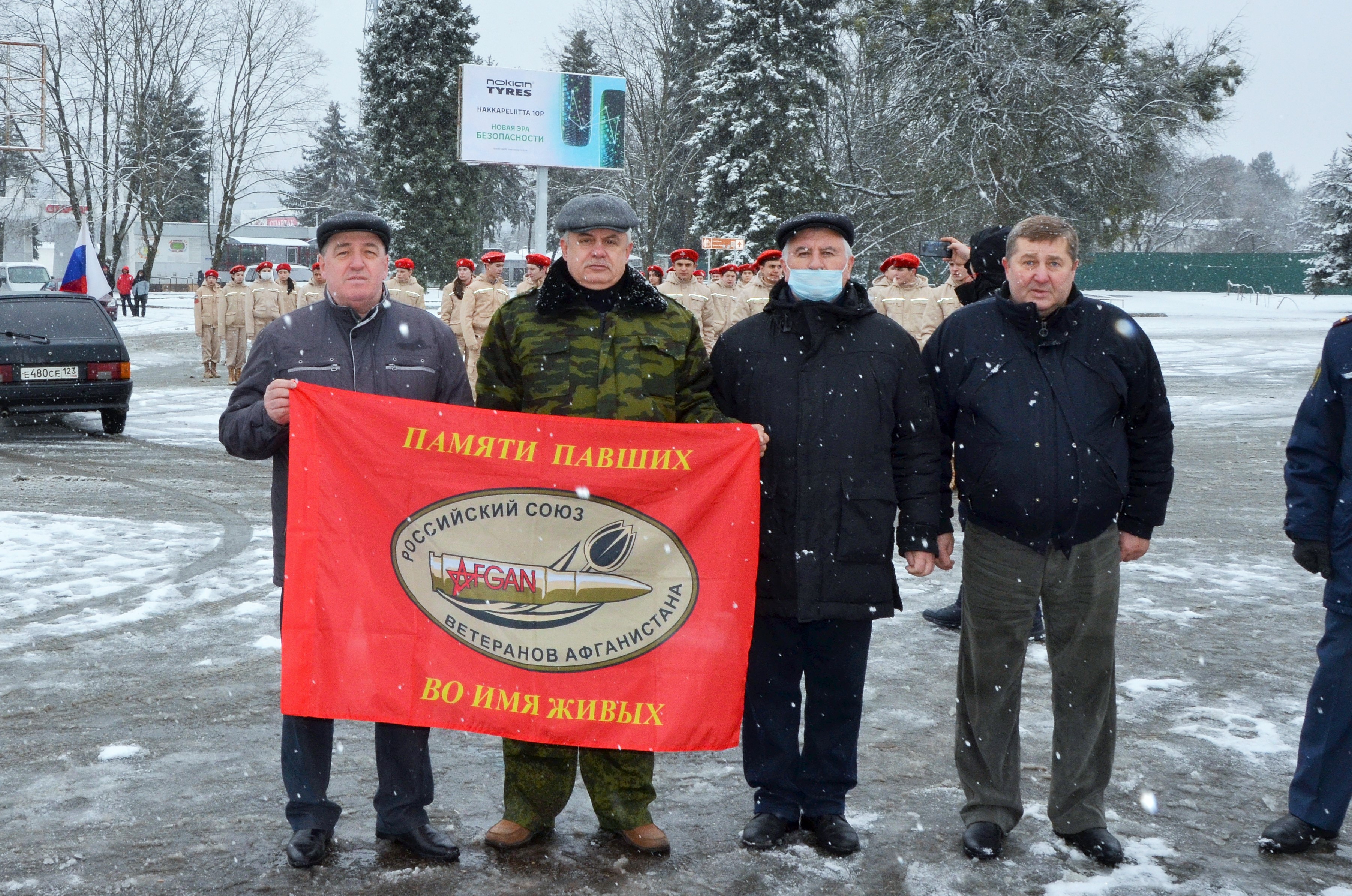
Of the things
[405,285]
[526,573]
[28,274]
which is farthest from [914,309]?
[28,274]

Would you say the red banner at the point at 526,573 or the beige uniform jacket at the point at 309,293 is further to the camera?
the beige uniform jacket at the point at 309,293

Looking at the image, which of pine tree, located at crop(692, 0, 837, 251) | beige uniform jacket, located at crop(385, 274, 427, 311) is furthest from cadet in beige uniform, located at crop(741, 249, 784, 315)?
pine tree, located at crop(692, 0, 837, 251)

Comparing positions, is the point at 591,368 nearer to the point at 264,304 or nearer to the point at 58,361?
the point at 58,361

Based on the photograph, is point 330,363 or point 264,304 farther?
point 264,304

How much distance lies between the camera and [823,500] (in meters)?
4.09

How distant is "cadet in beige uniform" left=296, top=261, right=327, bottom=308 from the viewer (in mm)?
19922

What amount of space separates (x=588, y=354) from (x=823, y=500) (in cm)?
92

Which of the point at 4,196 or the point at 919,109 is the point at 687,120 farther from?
the point at 4,196

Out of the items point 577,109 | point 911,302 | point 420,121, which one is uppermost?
point 420,121

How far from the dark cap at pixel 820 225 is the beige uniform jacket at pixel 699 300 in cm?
1196

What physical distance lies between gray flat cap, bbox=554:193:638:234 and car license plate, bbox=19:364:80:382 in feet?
38.9

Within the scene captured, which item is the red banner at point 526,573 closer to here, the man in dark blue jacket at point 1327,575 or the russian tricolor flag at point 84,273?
the man in dark blue jacket at point 1327,575

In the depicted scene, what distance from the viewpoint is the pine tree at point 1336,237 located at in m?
54.0

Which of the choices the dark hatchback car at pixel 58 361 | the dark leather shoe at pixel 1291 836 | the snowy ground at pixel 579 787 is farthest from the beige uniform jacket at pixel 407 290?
the dark leather shoe at pixel 1291 836
